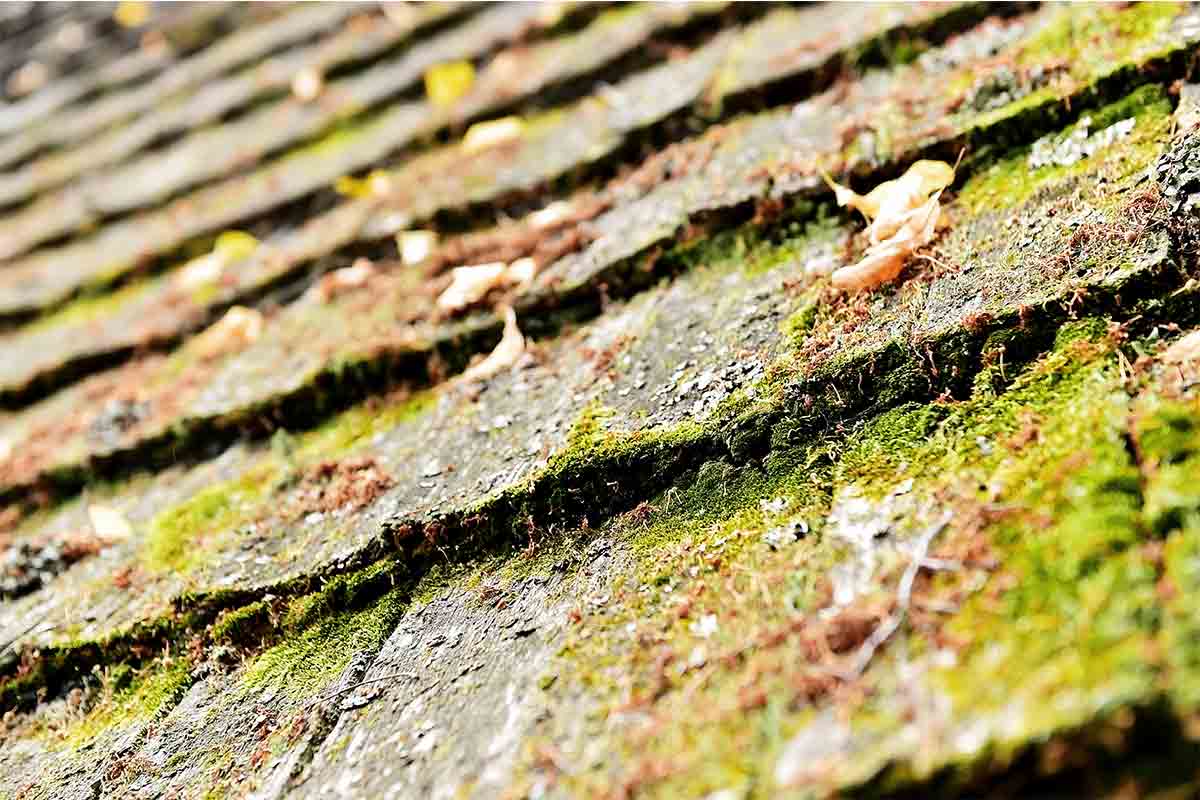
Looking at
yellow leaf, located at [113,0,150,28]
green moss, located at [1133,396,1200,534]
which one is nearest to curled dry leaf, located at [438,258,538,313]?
green moss, located at [1133,396,1200,534]

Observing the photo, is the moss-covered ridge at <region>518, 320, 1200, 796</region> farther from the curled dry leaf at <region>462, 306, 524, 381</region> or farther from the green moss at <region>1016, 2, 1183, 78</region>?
the green moss at <region>1016, 2, 1183, 78</region>

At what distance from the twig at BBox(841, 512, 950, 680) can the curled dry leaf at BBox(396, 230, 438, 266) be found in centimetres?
209

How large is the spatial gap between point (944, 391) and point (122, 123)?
4.99m

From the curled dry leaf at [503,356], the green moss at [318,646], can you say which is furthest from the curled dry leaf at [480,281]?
the green moss at [318,646]

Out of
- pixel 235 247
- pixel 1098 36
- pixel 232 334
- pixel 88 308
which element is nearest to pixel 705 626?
pixel 1098 36

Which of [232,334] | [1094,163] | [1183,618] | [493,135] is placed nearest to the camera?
[1183,618]

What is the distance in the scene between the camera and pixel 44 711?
206 centimetres

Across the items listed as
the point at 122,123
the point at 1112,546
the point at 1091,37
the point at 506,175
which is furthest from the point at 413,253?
the point at 122,123

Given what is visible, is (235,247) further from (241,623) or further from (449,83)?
(241,623)

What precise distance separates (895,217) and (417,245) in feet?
5.37

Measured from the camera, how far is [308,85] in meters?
4.32

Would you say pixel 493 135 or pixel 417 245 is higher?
pixel 493 135

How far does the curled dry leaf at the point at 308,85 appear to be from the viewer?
14.1 feet

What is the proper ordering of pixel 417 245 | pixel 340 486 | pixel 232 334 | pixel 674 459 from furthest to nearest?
pixel 232 334, pixel 417 245, pixel 340 486, pixel 674 459
